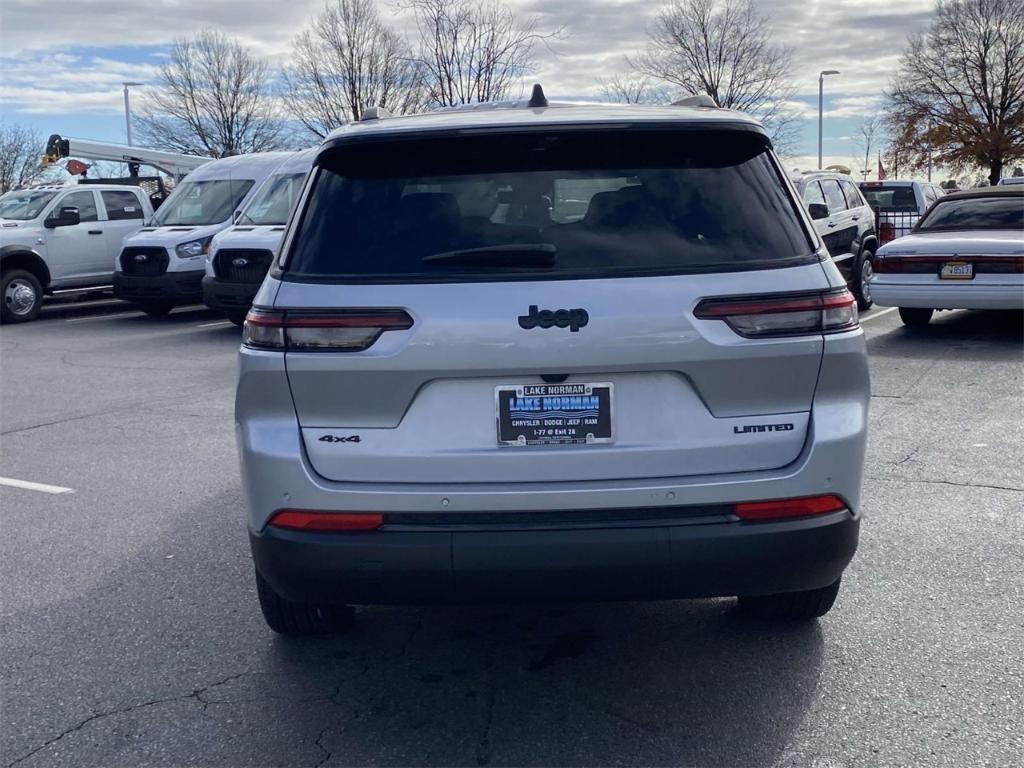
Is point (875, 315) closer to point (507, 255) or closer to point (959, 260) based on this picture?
point (959, 260)

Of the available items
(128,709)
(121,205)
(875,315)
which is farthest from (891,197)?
(128,709)

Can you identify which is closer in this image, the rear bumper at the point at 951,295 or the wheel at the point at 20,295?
the rear bumper at the point at 951,295

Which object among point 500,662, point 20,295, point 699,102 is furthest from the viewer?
point 20,295

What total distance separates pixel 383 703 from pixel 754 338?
1696 millimetres

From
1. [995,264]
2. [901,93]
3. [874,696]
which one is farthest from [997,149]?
[874,696]

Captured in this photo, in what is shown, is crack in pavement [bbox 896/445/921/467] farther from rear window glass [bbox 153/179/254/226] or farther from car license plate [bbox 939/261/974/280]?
rear window glass [bbox 153/179/254/226]

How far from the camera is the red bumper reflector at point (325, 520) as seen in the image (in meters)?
3.23

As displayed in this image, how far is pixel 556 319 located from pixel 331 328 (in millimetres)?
659

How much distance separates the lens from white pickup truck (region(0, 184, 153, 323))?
16.8m

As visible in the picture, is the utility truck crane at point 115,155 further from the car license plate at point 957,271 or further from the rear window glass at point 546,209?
the rear window glass at point 546,209

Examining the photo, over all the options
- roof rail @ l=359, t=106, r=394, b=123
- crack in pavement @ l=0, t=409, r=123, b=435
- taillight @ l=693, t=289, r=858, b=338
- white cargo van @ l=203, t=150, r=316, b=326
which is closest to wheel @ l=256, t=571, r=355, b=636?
roof rail @ l=359, t=106, r=394, b=123

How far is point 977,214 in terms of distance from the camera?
1225cm

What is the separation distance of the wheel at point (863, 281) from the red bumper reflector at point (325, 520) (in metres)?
12.4

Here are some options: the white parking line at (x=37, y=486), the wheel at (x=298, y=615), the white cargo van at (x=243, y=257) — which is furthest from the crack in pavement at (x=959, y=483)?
the white cargo van at (x=243, y=257)
